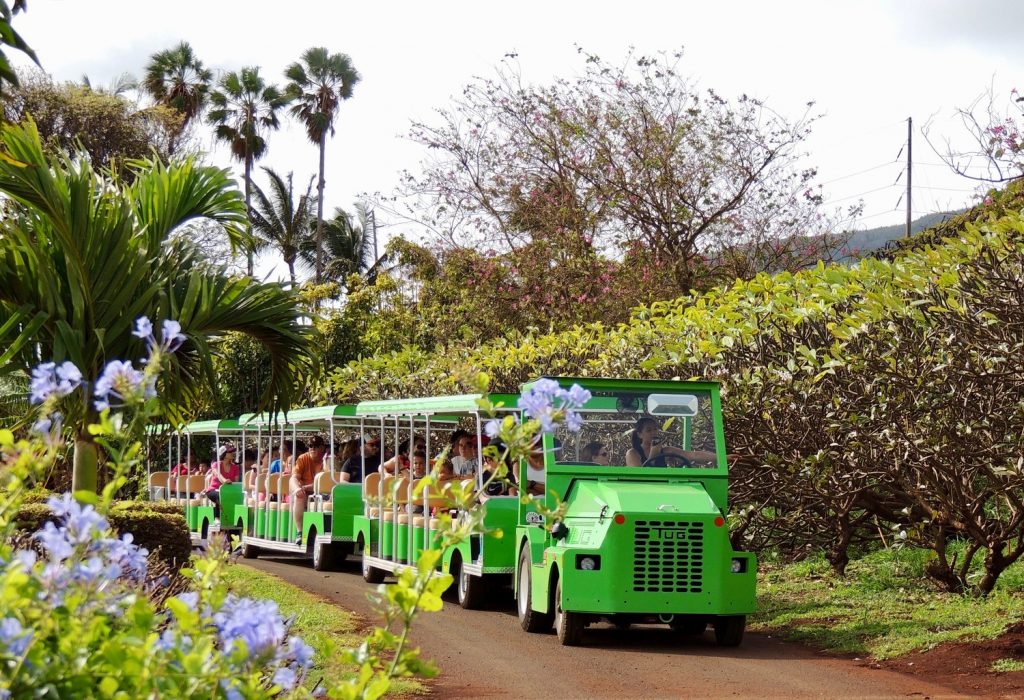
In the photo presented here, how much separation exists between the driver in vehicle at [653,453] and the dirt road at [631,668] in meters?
1.54

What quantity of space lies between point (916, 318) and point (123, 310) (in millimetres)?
6047

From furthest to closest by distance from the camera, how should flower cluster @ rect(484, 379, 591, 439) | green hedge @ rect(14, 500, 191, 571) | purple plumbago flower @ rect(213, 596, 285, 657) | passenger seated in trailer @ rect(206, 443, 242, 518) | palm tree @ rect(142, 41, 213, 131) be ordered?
palm tree @ rect(142, 41, 213, 131)
passenger seated in trailer @ rect(206, 443, 242, 518)
green hedge @ rect(14, 500, 191, 571)
flower cluster @ rect(484, 379, 591, 439)
purple plumbago flower @ rect(213, 596, 285, 657)

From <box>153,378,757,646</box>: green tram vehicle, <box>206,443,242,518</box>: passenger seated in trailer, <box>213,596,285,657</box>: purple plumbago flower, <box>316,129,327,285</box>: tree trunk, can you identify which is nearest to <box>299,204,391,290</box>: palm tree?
<box>316,129,327,285</box>: tree trunk

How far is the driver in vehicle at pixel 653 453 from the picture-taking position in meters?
11.7

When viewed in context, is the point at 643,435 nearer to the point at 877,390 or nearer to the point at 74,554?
the point at 877,390

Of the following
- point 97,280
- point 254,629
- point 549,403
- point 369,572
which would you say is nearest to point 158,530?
point 97,280

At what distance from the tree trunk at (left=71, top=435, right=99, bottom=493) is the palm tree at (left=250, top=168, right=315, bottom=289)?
44.6 metres

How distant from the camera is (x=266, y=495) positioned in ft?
69.2

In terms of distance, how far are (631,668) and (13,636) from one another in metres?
7.63

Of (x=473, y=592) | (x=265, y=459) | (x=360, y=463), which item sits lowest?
(x=473, y=592)

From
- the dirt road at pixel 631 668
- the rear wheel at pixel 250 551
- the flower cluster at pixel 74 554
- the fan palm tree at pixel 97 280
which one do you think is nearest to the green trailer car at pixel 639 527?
the dirt road at pixel 631 668

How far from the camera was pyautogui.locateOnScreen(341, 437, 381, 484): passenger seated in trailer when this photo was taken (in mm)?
18453

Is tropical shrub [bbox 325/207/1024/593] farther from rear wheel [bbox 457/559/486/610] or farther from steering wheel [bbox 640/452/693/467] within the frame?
rear wheel [bbox 457/559/486/610]

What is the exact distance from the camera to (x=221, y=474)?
24.1 m
